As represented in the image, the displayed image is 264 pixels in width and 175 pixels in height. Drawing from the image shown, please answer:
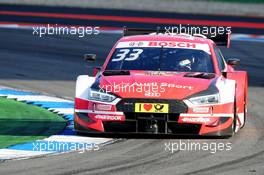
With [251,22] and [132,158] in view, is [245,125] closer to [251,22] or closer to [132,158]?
[132,158]

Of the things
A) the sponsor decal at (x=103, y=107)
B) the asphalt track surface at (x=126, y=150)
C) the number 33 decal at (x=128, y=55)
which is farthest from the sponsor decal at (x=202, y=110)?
the number 33 decal at (x=128, y=55)

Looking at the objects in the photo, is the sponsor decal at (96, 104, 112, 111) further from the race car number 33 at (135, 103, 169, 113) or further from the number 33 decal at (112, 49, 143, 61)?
the number 33 decal at (112, 49, 143, 61)

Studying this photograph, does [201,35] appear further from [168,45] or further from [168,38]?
[168,45]

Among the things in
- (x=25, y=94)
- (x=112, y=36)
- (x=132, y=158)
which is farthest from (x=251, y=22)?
(x=132, y=158)

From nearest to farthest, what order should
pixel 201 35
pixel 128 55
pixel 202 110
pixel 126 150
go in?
pixel 126 150
pixel 202 110
pixel 128 55
pixel 201 35

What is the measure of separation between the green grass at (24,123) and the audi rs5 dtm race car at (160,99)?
2.49 feet

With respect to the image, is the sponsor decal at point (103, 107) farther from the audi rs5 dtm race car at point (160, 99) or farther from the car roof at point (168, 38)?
the car roof at point (168, 38)

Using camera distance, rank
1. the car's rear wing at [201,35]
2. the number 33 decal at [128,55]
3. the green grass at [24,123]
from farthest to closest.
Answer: the car's rear wing at [201,35], the number 33 decal at [128,55], the green grass at [24,123]

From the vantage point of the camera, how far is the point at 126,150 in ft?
38.4

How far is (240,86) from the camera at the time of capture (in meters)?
13.7

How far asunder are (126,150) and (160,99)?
3.07ft

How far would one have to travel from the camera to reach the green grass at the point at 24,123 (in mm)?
12758

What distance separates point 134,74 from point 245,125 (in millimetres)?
1922

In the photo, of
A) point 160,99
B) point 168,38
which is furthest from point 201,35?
point 160,99
